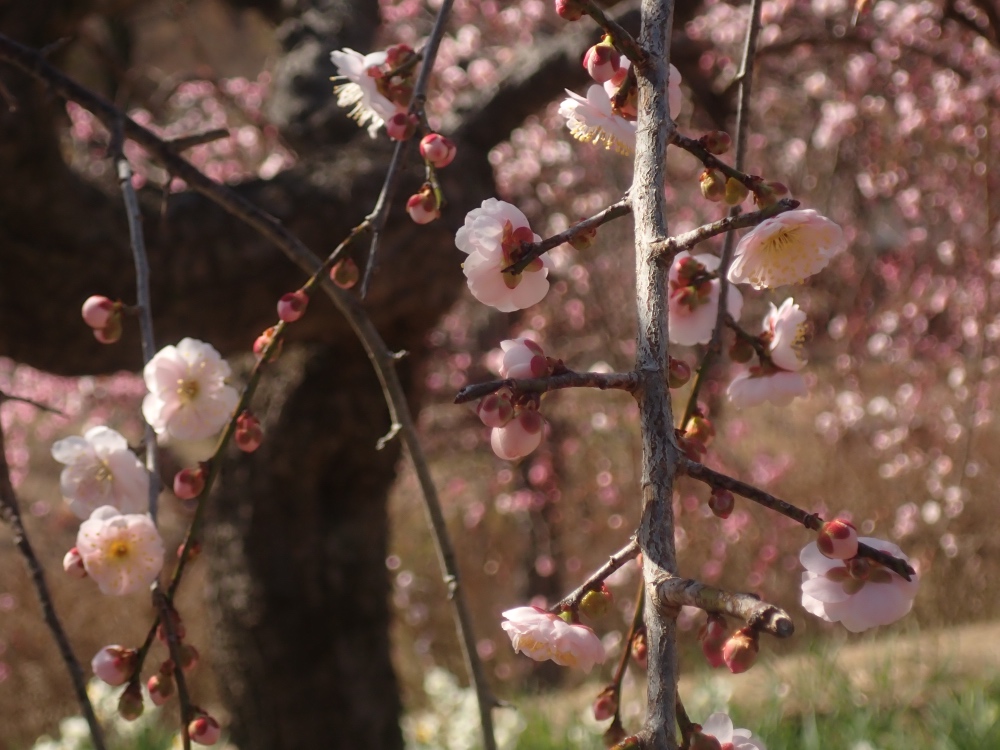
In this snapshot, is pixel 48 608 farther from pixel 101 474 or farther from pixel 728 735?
pixel 728 735

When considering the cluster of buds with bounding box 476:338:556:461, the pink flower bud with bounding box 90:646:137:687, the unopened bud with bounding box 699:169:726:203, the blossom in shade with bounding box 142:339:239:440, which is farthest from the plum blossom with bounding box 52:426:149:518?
the unopened bud with bounding box 699:169:726:203

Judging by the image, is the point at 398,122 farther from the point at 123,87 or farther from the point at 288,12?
the point at 288,12

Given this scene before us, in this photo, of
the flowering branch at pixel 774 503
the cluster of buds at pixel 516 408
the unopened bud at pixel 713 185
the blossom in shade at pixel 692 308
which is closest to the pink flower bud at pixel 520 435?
the cluster of buds at pixel 516 408

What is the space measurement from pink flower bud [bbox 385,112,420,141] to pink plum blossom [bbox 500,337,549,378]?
37 cm

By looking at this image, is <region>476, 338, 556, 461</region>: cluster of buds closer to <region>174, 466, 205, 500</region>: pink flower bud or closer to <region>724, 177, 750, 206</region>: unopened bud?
<region>724, 177, 750, 206</region>: unopened bud

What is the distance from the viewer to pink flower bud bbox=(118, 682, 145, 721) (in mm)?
787

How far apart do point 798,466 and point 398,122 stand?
18.9 feet

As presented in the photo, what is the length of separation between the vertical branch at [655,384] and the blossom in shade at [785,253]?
9 centimetres

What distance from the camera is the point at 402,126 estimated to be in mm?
911

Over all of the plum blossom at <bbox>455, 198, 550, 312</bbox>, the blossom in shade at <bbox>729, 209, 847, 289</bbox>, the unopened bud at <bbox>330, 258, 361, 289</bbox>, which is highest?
the unopened bud at <bbox>330, 258, 361, 289</bbox>

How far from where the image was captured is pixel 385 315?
98.5 inches

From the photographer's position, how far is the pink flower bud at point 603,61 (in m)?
0.72

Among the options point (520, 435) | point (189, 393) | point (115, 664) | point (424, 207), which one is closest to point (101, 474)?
point (189, 393)

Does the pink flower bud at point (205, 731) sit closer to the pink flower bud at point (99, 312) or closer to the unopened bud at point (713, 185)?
the pink flower bud at point (99, 312)
